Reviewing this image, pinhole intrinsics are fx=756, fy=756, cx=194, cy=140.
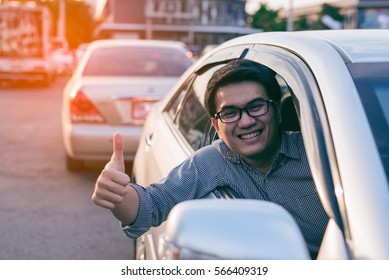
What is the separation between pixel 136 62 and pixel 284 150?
5.81 meters

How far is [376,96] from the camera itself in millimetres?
1997

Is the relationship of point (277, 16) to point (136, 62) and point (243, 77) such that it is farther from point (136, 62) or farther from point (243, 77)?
point (243, 77)

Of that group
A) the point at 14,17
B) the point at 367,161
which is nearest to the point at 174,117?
the point at 367,161

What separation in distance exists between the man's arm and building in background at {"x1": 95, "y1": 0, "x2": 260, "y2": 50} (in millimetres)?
77552

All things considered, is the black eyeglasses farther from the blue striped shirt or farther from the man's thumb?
the man's thumb

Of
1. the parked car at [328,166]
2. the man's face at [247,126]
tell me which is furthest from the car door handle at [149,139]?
the man's face at [247,126]

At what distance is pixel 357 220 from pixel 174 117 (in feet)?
8.36

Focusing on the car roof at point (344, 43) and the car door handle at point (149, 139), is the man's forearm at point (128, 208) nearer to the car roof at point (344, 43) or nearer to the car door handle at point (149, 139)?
the car roof at point (344, 43)

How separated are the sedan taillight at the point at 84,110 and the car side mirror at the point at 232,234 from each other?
232 inches

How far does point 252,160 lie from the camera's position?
103 inches

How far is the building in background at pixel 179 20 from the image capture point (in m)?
80.8

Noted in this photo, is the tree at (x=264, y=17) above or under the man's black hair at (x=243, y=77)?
under

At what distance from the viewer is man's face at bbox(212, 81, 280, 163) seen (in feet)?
8.36
